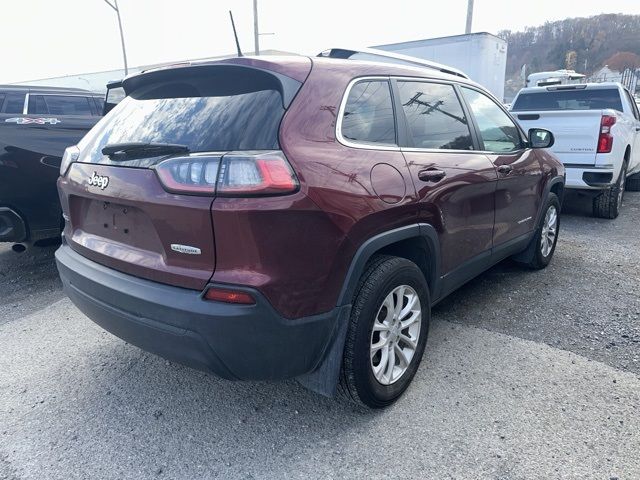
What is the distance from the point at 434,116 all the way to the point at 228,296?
72.2 inches

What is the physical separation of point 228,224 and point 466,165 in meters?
1.83

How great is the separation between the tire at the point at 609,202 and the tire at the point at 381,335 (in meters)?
5.30

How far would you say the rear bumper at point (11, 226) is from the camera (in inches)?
160

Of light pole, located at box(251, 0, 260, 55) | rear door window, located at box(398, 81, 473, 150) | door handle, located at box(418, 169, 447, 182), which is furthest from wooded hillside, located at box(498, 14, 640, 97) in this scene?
door handle, located at box(418, 169, 447, 182)

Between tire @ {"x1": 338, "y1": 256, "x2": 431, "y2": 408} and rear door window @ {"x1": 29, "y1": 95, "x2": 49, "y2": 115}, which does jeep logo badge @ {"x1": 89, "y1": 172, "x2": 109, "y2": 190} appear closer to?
tire @ {"x1": 338, "y1": 256, "x2": 431, "y2": 408}

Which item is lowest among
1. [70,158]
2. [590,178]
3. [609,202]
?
[609,202]

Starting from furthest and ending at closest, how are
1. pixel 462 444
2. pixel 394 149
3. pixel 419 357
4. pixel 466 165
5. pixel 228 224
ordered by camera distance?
pixel 466 165 → pixel 419 357 → pixel 394 149 → pixel 462 444 → pixel 228 224

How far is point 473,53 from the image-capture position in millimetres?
14219

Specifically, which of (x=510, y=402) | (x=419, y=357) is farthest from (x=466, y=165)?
(x=510, y=402)

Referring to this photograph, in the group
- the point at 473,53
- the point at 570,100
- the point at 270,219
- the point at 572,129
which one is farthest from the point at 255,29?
the point at 270,219

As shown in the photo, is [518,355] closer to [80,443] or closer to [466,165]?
[466,165]

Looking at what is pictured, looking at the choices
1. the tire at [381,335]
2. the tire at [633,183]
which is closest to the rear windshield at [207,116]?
the tire at [381,335]

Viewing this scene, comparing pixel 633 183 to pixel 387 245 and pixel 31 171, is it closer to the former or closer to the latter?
pixel 387 245

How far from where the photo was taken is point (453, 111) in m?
3.28
